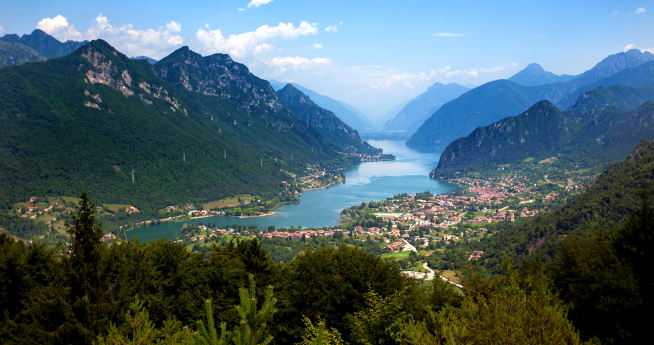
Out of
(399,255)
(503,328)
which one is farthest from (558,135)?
(503,328)

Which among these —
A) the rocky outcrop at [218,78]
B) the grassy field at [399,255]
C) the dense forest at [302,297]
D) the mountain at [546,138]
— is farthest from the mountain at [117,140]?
the dense forest at [302,297]

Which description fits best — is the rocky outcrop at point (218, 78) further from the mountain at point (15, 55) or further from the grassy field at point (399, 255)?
the grassy field at point (399, 255)

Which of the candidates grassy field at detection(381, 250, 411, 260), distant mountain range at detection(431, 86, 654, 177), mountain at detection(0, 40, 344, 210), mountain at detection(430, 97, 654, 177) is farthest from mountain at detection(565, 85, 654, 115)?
grassy field at detection(381, 250, 411, 260)

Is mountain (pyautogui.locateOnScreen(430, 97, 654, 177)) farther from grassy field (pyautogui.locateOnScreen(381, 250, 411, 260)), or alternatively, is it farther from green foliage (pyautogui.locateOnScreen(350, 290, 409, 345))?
green foliage (pyautogui.locateOnScreen(350, 290, 409, 345))

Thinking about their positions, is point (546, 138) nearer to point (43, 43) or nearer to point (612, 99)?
point (612, 99)

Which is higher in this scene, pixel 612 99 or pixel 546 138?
pixel 612 99

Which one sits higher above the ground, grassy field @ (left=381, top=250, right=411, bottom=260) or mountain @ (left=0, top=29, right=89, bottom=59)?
mountain @ (left=0, top=29, right=89, bottom=59)
